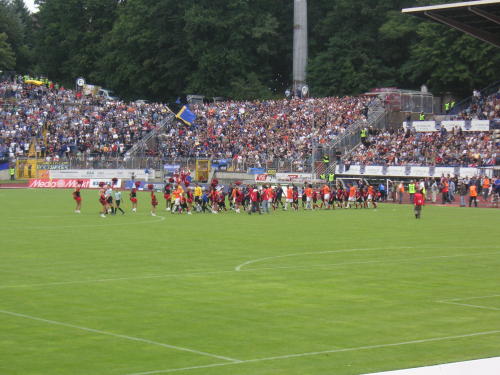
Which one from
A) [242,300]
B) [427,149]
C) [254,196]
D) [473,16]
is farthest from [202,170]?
[242,300]

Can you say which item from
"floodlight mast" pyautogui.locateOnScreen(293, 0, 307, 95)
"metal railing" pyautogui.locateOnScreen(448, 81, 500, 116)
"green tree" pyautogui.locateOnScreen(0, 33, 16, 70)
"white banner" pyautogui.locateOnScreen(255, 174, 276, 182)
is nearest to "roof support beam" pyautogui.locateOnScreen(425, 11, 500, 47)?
"white banner" pyautogui.locateOnScreen(255, 174, 276, 182)

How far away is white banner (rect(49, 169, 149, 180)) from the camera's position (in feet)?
231

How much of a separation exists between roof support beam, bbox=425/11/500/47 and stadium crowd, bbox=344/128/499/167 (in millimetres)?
26597

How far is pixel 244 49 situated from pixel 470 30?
60963 mm

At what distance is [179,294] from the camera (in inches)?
693

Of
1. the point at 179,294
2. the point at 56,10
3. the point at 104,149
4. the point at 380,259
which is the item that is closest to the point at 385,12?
the point at 104,149

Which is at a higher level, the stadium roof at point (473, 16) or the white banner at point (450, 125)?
the stadium roof at point (473, 16)

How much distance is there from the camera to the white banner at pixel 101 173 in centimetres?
7044

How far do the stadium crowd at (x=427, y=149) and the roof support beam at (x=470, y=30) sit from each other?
26.6m

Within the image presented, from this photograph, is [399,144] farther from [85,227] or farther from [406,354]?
[406,354]

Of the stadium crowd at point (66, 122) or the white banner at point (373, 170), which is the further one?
the stadium crowd at point (66, 122)

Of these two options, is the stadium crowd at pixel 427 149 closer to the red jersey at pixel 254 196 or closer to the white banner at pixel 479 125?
the white banner at pixel 479 125

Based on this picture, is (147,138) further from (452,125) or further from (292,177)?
(452,125)

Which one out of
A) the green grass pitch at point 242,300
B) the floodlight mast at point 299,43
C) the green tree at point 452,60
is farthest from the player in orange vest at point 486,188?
the floodlight mast at point 299,43
